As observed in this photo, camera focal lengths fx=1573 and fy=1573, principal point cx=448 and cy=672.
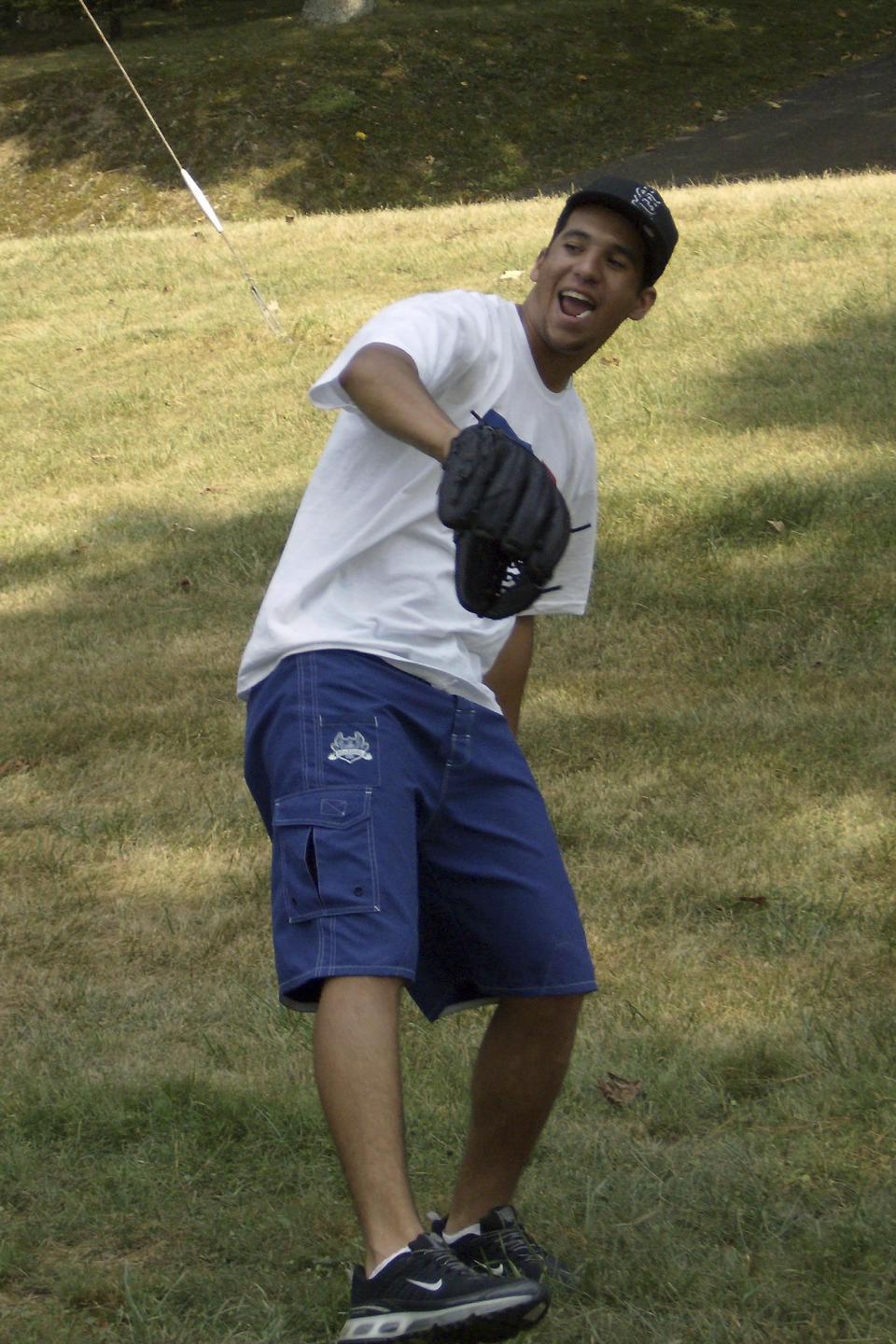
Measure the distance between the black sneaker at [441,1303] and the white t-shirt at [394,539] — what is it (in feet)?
3.22

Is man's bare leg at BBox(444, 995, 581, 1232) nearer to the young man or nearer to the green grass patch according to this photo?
the young man

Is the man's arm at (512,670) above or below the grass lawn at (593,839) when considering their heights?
above

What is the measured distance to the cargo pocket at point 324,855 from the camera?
2.44 metres

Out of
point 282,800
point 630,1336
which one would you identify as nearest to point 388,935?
point 282,800

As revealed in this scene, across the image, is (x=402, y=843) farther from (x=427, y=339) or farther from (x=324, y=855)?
(x=427, y=339)

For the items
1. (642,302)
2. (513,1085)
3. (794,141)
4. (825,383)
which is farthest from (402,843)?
(794,141)

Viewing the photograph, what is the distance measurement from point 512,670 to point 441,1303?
4.51ft

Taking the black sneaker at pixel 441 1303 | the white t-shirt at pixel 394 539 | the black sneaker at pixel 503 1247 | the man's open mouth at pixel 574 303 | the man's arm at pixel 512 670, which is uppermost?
the man's open mouth at pixel 574 303

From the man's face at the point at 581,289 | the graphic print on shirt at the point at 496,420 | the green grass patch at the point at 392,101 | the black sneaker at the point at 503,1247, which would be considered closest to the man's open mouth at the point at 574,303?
the man's face at the point at 581,289

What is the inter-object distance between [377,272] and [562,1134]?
9.24 meters

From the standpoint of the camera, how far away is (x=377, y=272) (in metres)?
11.8

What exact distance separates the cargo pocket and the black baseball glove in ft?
1.29

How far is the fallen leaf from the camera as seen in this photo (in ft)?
11.7

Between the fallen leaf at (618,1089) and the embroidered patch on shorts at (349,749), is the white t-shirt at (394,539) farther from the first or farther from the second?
the fallen leaf at (618,1089)
